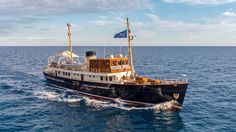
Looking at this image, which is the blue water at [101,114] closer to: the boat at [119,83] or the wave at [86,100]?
the wave at [86,100]

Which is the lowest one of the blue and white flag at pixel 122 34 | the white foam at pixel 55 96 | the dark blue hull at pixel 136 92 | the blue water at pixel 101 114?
the blue water at pixel 101 114

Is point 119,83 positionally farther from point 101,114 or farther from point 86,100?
point 86,100

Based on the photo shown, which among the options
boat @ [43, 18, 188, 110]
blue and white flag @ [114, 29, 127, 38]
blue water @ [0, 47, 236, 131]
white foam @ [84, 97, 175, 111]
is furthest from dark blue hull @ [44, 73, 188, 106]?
blue and white flag @ [114, 29, 127, 38]

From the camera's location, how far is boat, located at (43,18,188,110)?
36.0 metres

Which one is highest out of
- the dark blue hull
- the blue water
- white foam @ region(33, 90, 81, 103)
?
the dark blue hull

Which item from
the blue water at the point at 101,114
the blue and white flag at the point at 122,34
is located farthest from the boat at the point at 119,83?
the blue water at the point at 101,114

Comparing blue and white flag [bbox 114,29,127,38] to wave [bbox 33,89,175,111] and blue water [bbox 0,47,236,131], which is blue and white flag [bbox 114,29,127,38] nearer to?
wave [bbox 33,89,175,111]

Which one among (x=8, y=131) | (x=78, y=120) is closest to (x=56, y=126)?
(x=78, y=120)

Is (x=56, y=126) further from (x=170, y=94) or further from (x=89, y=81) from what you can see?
(x=170, y=94)

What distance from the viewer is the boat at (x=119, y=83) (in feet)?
118

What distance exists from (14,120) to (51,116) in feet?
15.8

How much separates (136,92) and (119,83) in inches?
127

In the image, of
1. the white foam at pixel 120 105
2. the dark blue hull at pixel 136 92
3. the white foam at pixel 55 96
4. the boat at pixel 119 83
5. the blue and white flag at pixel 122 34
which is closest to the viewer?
the dark blue hull at pixel 136 92

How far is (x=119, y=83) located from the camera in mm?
39000
